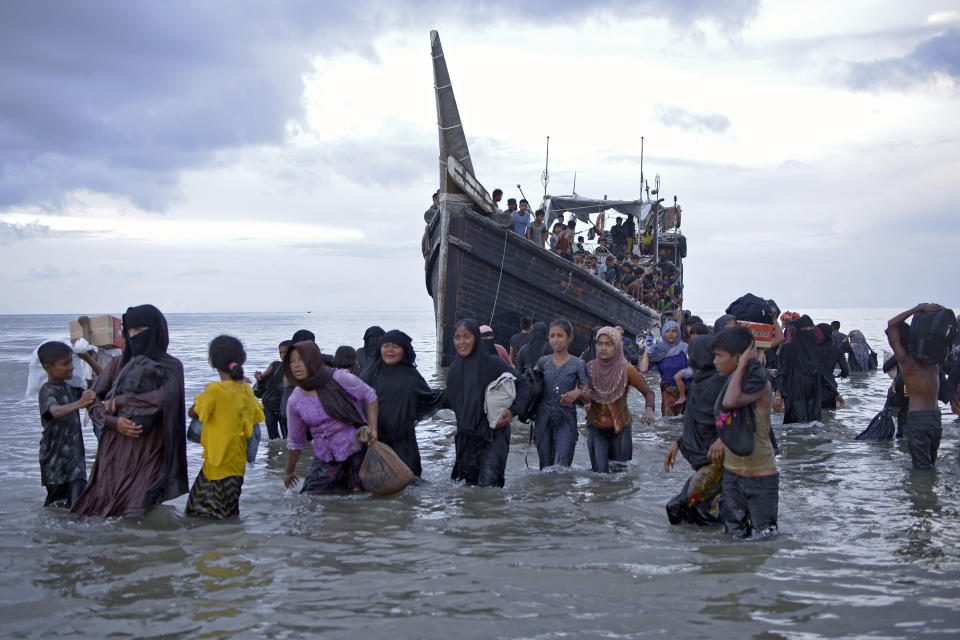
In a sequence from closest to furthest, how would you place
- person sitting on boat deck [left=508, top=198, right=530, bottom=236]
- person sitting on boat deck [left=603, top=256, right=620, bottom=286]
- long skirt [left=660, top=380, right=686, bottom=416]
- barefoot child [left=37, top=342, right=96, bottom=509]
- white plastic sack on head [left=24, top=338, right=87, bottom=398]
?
barefoot child [left=37, top=342, right=96, bottom=509]
white plastic sack on head [left=24, top=338, right=87, bottom=398]
long skirt [left=660, top=380, right=686, bottom=416]
person sitting on boat deck [left=508, top=198, right=530, bottom=236]
person sitting on boat deck [left=603, top=256, right=620, bottom=286]

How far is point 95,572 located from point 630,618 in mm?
2639

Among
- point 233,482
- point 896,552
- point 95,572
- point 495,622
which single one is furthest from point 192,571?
point 896,552

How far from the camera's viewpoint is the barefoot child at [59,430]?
17.5 ft

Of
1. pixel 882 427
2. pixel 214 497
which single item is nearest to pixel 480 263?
pixel 882 427

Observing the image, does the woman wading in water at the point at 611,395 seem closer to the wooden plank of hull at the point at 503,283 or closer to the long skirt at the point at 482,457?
the long skirt at the point at 482,457

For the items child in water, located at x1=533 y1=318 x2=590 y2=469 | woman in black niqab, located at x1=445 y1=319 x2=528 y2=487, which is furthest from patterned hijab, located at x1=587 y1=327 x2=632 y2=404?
woman in black niqab, located at x1=445 y1=319 x2=528 y2=487

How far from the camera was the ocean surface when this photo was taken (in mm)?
3520

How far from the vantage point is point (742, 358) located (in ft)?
13.9

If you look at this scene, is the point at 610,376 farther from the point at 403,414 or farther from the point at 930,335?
the point at 930,335

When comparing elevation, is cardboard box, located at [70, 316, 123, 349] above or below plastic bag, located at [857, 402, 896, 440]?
above

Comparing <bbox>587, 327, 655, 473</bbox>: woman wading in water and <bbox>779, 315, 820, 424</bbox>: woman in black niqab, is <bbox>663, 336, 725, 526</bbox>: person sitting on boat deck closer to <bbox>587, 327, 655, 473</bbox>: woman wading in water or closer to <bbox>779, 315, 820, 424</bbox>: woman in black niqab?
<bbox>587, 327, 655, 473</bbox>: woman wading in water

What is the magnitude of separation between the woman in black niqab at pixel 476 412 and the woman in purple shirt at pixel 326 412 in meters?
0.70

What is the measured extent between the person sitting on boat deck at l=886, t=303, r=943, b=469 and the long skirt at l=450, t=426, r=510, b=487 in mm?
3048

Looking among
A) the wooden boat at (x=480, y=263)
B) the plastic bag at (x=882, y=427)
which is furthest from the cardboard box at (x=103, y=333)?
the wooden boat at (x=480, y=263)
